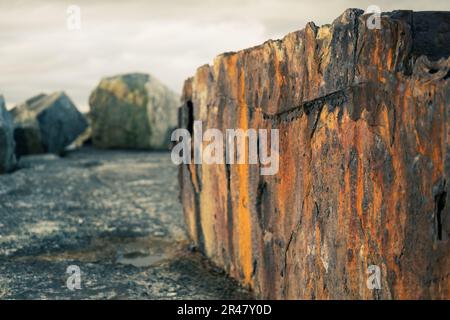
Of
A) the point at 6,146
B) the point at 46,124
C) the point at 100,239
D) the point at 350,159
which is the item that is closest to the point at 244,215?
the point at 350,159

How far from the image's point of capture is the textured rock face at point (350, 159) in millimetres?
1687

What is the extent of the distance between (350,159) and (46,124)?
9.15 metres

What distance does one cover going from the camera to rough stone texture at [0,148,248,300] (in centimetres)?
350

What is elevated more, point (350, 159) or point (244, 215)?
point (350, 159)

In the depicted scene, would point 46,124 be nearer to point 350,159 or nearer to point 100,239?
point 100,239

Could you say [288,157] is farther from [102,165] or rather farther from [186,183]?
[102,165]

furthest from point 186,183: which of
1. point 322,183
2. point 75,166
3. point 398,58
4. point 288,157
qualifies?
point 75,166

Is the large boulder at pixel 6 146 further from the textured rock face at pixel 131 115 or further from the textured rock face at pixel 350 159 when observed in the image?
the textured rock face at pixel 350 159

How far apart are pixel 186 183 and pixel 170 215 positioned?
111cm

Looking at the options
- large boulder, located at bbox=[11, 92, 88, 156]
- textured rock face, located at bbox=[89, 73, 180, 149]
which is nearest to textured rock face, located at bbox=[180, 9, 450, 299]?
large boulder, located at bbox=[11, 92, 88, 156]

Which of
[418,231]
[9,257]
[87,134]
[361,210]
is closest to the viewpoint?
[418,231]

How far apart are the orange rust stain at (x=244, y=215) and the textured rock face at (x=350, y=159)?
0.01 meters

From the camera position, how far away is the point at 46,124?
10414 millimetres

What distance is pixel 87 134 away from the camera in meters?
12.1
